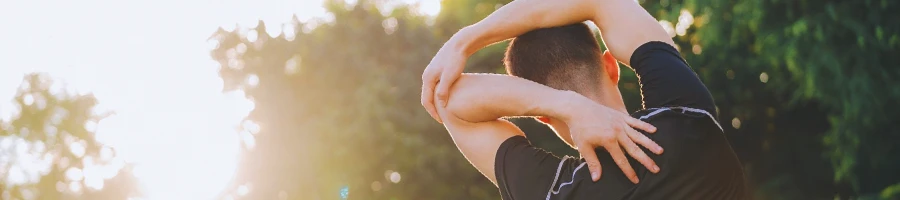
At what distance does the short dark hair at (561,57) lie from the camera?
5.79 feet

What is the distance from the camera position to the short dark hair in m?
1.77

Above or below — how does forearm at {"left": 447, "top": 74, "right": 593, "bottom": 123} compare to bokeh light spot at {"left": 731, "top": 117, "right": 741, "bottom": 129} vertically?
above

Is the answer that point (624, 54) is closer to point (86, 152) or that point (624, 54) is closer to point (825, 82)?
point (825, 82)

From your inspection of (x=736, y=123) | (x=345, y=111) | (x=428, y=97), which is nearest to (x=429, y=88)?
(x=428, y=97)

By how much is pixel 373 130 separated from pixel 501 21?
15610 millimetres

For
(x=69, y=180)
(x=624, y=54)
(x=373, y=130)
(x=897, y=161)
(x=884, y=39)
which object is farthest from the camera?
(x=69, y=180)

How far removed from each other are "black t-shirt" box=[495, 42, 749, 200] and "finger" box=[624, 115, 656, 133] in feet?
0.04

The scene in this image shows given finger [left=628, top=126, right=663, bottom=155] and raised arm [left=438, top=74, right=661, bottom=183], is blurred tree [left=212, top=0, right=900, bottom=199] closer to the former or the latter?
raised arm [left=438, top=74, right=661, bottom=183]

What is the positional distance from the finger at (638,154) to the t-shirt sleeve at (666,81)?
0.11m

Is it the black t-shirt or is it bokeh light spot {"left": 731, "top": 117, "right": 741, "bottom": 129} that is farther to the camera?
bokeh light spot {"left": 731, "top": 117, "right": 741, "bottom": 129}

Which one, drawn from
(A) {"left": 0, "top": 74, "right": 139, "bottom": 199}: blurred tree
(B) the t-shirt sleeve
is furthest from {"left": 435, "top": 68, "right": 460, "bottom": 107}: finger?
(A) {"left": 0, "top": 74, "right": 139, "bottom": 199}: blurred tree

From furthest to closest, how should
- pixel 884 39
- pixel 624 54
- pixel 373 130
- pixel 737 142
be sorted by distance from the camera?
1. pixel 737 142
2. pixel 373 130
3. pixel 884 39
4. pixel 624 54

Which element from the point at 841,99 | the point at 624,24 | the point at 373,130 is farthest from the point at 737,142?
the point at 624,24

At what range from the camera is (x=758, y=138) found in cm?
2012
